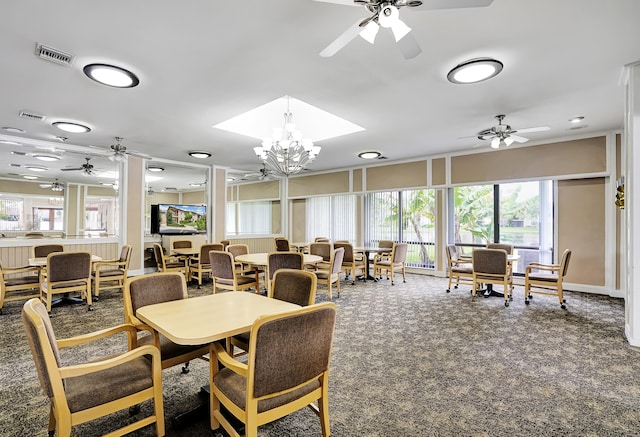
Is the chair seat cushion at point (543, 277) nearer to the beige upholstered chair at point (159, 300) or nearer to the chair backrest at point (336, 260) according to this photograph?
the chair backrest at point (336, 260)

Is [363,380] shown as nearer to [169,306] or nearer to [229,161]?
[169,306]

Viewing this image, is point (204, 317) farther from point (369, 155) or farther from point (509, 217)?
point (509, 217)

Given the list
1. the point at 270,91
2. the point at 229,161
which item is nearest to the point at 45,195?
the point at 229,161

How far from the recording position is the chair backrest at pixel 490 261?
464 cm

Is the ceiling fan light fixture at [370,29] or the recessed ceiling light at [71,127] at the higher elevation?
the recessed ceiling light at [71,127]

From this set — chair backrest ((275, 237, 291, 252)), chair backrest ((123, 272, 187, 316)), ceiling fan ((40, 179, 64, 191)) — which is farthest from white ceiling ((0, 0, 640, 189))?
ceiling fan ((40, 179, 64, 191))

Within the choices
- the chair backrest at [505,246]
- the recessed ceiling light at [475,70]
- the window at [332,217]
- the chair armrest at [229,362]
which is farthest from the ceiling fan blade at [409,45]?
the window at [332,217]

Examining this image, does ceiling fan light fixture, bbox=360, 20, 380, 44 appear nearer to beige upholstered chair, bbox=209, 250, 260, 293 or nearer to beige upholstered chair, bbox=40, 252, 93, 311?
beige upholstered chair, bbox=209, 250, 260, 293

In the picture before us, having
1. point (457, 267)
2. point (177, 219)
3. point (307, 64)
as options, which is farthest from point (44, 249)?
point (457, 267)

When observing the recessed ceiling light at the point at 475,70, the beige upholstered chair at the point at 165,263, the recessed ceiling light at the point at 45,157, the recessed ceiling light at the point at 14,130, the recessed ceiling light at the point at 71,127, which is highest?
the recessed ceiling light at the point at 475,70

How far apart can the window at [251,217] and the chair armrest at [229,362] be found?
8.21 meters

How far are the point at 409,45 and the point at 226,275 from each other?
3567mm

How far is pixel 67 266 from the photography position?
423 centimetres

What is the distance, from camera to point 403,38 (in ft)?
6.93
